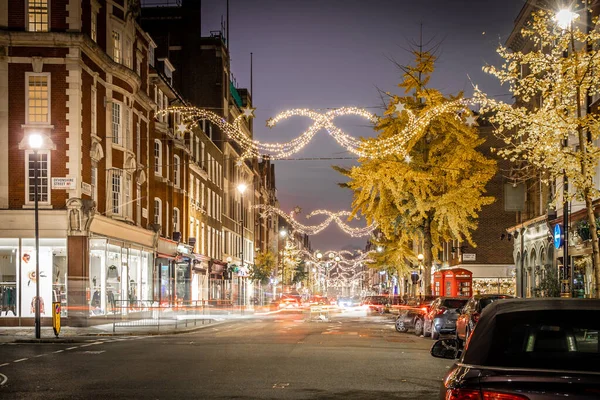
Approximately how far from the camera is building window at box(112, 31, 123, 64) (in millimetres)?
37781

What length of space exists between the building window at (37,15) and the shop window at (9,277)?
903cm

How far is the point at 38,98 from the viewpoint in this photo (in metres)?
33.2

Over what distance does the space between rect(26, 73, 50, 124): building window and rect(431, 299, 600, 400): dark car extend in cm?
3052

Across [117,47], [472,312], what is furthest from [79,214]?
[472,312]

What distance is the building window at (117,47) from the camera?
37781 mm

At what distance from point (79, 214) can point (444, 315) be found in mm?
15844

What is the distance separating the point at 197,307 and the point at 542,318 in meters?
38.9

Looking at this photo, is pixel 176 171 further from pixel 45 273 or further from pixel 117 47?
pixel 45 273

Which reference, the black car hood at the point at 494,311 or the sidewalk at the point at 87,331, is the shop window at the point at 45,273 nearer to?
the sidewalk at the point at 87,331

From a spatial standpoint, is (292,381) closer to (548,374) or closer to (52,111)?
(548,374)

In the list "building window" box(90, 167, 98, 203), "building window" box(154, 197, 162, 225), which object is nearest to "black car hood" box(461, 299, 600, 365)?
"building window" box(90, 167, 98, 203)

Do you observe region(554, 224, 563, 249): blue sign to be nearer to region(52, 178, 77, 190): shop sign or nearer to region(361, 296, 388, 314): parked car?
region(52, 178, 77, 190): shop sign

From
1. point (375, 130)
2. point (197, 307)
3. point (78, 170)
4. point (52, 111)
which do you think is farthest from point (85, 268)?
point (375, 130)

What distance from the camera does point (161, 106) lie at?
46.8 meters
